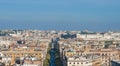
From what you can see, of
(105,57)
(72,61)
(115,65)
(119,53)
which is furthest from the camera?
(119,53)

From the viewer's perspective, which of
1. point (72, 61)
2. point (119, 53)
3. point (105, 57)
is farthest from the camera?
point (119, 53)

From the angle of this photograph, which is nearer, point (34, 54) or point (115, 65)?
point (115, 65)

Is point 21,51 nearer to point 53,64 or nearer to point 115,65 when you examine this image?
point 53,64

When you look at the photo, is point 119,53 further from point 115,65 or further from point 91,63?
point 115,65

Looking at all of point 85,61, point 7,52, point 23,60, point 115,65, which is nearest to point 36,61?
point 23,60

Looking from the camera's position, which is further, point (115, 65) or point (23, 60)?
point (23, 60)

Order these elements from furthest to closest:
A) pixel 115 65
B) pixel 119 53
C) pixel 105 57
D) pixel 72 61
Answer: pixel 119 53
pixel 105 57
pixel 72 61
pixel 115 65

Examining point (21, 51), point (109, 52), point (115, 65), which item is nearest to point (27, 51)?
point (21, 51)

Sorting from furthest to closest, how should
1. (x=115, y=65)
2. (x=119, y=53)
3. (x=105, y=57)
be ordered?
(x=119, y=53)
(x=105, y=57)
(x=115, y=65)
